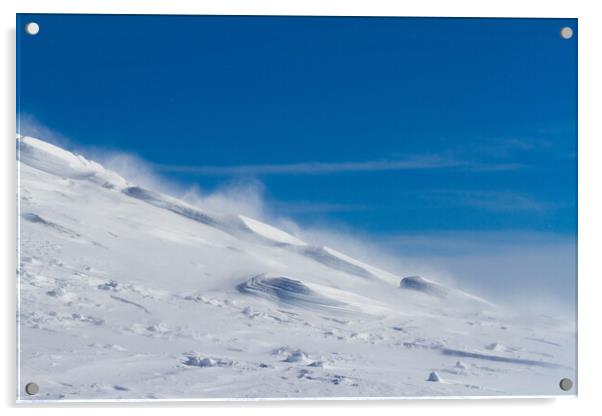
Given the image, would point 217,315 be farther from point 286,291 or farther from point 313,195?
point 313,195

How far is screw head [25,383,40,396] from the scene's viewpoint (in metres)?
1.75

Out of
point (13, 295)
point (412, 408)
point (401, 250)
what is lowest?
point (412, 408)

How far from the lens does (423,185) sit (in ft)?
6.05

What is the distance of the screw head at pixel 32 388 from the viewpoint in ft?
5.73

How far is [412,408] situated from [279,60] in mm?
927

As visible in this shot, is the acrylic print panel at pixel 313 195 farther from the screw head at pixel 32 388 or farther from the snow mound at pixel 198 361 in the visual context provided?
the screw head at pixel 32 388

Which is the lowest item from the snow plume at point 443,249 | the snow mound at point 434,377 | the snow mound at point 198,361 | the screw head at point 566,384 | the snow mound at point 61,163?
the screw head at point 566,384

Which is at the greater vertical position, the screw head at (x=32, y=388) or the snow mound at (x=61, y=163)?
the snow mound at (x=61, y=163)

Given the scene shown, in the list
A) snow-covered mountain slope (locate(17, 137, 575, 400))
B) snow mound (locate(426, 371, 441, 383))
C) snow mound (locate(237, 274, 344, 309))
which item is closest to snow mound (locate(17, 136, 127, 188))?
snow-covered mountain slope (locate(17, 137, 575, 400))

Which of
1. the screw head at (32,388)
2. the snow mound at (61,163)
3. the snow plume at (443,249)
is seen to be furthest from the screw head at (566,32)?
the screw head at (32,388)

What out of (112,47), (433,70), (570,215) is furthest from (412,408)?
(112,47)

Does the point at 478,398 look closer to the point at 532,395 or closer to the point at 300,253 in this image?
the point at 532,395
